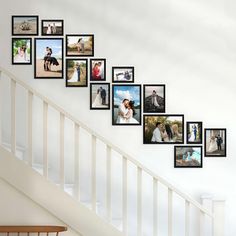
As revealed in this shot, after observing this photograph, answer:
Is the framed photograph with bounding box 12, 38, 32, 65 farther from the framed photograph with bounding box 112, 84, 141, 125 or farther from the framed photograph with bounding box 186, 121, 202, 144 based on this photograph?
the framed photograph with bounding box 186, 121, 202, 144

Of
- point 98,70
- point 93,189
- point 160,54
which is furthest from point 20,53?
point 93,189

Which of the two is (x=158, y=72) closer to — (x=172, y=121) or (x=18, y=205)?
(x=172, y=121)

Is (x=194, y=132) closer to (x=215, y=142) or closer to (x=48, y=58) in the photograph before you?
(x=215, y=142)

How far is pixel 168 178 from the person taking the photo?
6.54 m

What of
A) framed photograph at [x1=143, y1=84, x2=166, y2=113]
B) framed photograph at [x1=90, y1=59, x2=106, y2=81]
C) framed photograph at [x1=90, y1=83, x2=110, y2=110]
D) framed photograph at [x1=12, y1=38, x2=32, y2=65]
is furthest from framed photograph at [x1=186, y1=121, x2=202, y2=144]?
framed photograph at [x1=12, y1=38, x2=32, y2=65]

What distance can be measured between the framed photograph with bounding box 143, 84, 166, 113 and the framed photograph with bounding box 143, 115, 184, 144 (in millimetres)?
70

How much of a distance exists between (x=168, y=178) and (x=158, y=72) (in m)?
1.06

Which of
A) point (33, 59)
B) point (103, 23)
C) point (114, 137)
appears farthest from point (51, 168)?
point (103, 23)

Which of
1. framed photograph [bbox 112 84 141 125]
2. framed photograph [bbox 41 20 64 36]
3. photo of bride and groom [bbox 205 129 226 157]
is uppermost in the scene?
framed photograph [bbox 41 20 64 36]

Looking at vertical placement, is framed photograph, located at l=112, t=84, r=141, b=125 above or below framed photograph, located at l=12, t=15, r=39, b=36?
below

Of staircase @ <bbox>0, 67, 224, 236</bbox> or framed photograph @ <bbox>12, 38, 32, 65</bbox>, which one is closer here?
staircase @ <bbox>0, 67, 224, 236</bbox>

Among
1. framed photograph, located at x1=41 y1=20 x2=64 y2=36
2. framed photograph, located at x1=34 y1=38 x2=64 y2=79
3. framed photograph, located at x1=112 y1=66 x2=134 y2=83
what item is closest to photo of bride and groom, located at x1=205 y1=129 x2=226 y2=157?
framed photograph, located at x1=112 y1=66 x2=134 y2=83

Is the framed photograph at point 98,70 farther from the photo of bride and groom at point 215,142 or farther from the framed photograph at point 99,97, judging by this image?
the photo of bride and groom at point 215,142

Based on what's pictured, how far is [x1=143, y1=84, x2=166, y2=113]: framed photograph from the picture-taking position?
6.58 metres
